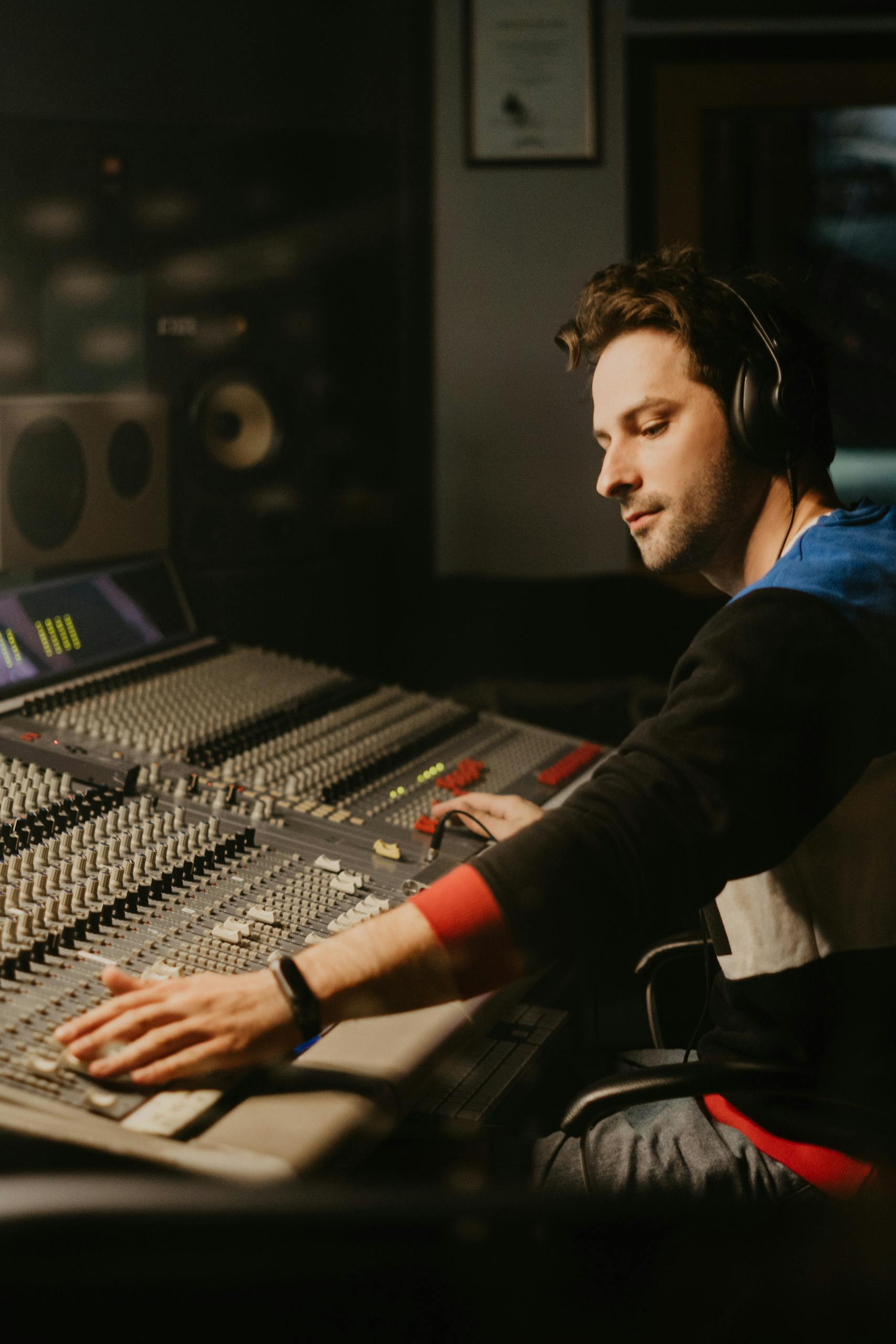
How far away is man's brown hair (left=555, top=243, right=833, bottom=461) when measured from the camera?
47.6 inches

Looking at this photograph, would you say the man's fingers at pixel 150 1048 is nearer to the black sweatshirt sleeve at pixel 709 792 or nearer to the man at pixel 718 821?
the man at pixel 718 821

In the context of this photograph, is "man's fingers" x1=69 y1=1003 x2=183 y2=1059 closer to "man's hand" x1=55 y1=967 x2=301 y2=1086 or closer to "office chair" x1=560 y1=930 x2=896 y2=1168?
"man's hand" x1=55 y1=967 x2=301 y2=1086

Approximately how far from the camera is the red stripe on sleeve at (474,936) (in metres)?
0.92

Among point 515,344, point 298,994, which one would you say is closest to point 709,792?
point 298,994

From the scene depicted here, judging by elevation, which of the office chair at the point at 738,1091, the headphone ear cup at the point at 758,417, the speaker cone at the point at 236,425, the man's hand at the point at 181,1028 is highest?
the speaker cone at the point at 236,425

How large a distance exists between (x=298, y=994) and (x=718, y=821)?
34cm

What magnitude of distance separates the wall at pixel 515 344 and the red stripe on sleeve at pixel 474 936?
204cm

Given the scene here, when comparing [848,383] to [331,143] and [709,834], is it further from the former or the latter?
[709,834]

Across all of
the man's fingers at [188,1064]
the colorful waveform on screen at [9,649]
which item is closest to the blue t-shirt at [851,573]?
the man's fingers at [188,1064]

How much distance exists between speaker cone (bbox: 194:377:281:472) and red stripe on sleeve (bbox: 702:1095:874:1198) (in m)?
1.39

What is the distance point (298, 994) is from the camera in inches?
35.3

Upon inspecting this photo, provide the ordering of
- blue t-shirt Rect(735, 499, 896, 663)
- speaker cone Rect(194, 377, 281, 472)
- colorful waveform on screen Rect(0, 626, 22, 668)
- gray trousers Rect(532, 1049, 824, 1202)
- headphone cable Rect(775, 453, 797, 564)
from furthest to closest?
speaker cone Rect(194, 377, 281, 472) < colorful waveform on screen Rect(0, 626, 22, 668) < headphone cable Rect(775, 453, 797, 564) < gray trousers Rect(532, 1049, 824, 1202) < blue t-shirt Rect(735, 499, 896, 663)

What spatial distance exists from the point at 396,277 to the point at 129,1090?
88.0 inches

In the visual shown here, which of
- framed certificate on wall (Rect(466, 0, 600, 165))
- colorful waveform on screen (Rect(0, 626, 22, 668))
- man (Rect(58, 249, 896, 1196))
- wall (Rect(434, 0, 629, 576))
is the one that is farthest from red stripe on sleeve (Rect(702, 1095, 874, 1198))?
framed certificate on wall (Rect(466, 0, 600, 165))
